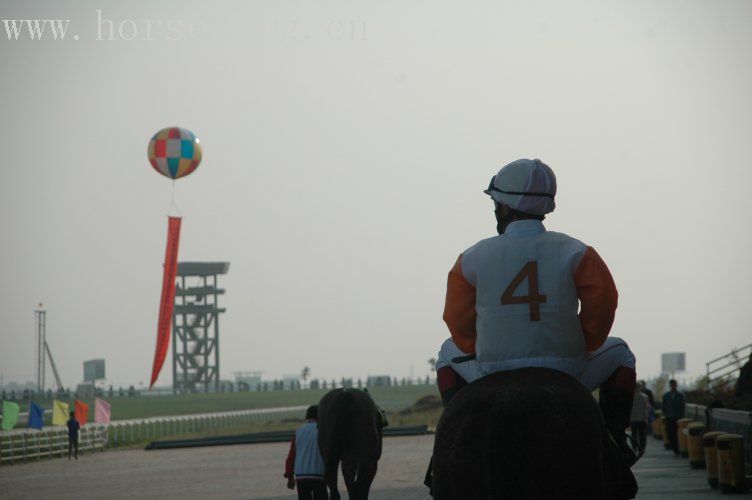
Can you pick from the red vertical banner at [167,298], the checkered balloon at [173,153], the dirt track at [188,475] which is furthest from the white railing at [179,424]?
the dirt track at [188,475]

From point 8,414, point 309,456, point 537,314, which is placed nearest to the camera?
point 537,314

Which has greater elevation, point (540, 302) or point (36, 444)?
point (540, 302)

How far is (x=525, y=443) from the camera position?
4809 millimetres

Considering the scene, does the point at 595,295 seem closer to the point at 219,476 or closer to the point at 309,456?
the point at 309,456

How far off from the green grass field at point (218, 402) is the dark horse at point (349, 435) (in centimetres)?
9086

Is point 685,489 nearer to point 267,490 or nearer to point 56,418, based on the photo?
point 267,490

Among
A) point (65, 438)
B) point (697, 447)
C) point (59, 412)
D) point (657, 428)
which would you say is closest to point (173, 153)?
point (59, 412)

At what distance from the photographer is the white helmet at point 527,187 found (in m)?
5.56

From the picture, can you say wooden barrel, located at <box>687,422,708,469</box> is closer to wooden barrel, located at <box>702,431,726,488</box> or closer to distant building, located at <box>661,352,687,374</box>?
wooden barrel, located at <box>702,431,726,488</box>

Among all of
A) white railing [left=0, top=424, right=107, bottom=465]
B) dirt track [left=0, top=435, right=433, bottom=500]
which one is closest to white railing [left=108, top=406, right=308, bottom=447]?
white railing [left=0, top=424, right=107, bottom=465]

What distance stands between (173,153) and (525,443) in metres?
52.0

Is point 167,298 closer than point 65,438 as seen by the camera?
No

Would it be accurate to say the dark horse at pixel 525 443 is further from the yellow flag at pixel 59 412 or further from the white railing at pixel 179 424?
the white railing at pixel 179 424

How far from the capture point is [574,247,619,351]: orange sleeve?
518cm
